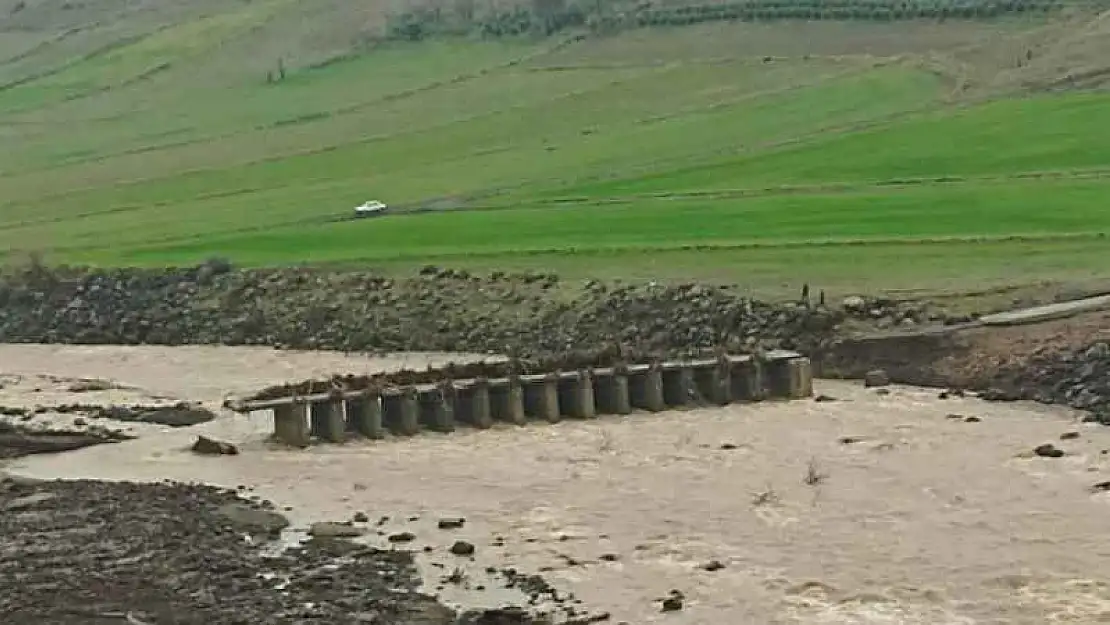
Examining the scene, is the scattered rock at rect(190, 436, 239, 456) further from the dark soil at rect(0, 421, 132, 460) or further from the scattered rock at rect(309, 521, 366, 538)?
the scattered rock at rect(309, 521, 366, 538)

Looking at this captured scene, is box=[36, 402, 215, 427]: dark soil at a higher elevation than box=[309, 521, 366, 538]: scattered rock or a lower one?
higher

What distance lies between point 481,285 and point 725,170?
68.7ft

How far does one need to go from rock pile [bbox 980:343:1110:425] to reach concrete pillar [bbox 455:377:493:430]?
9275mm

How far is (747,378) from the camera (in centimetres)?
4331

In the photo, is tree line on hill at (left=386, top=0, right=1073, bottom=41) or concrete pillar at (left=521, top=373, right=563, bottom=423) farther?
tree line on hill at (left=386, top=0, right=1073, bottom=41)

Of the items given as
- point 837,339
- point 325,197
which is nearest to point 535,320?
point 837,339

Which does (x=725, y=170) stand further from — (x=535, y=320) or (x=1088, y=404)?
(x=1088, y=404)

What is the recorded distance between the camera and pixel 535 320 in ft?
167

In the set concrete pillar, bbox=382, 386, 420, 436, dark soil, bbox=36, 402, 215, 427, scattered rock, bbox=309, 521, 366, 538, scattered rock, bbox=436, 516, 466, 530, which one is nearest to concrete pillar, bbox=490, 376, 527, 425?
concrete pillar, bbox=382, 386, 420, 436

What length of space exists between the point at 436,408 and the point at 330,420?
2.16 metres

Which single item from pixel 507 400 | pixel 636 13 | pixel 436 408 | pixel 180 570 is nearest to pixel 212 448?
pixel 436 408

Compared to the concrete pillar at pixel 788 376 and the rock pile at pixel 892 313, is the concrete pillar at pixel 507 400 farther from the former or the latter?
the rock pile at pixel 892 313

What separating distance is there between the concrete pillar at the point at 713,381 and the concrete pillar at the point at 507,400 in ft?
12.0

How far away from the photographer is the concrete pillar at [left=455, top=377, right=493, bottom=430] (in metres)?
41.7
